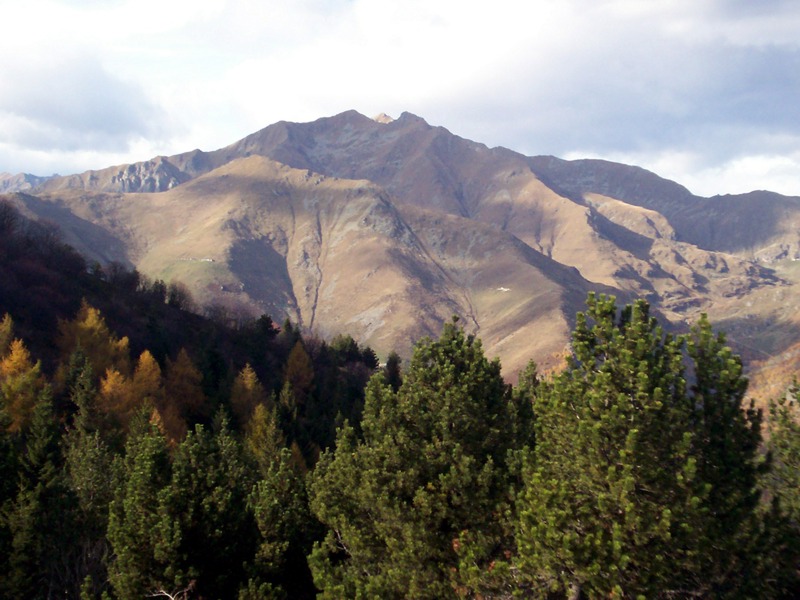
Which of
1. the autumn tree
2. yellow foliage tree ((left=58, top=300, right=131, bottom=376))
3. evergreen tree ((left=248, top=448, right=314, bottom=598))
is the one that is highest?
yellow foliage tree ((left=58, top=300, right=131, bottom=376))

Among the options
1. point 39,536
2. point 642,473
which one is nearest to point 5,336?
point 39,536

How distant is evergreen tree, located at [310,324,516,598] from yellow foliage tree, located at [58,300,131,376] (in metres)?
63.4

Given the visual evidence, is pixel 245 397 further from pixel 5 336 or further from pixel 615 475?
pixel 615 475

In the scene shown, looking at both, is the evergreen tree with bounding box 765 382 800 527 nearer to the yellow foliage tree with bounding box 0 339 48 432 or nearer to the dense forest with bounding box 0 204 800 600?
the dense forest with bounding box 0 204 800 600

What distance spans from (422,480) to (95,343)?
230 ft

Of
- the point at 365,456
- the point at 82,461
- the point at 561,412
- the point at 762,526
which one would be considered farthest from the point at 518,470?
the point at 82,461

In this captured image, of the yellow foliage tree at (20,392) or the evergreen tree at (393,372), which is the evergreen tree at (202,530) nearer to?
A: the yellow foliage tree at (20,392)

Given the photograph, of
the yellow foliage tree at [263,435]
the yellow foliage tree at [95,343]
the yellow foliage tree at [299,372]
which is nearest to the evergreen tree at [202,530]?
the yellow foliage tree at [263,435]

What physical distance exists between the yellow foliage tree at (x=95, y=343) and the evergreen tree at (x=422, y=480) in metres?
63.4

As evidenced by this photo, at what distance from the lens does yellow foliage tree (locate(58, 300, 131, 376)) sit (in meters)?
75.8

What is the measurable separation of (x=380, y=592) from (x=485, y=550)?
3.11m

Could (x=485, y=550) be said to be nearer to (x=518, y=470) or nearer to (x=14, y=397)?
(x=518, y=470)

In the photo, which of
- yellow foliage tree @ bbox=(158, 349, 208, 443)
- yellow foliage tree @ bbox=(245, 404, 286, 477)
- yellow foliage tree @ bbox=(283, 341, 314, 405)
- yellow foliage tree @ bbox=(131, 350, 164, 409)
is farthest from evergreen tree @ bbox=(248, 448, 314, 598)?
yellow foliage tree @ bbox=(283, 341, 314, 405)

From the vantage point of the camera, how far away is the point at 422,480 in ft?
61.4
